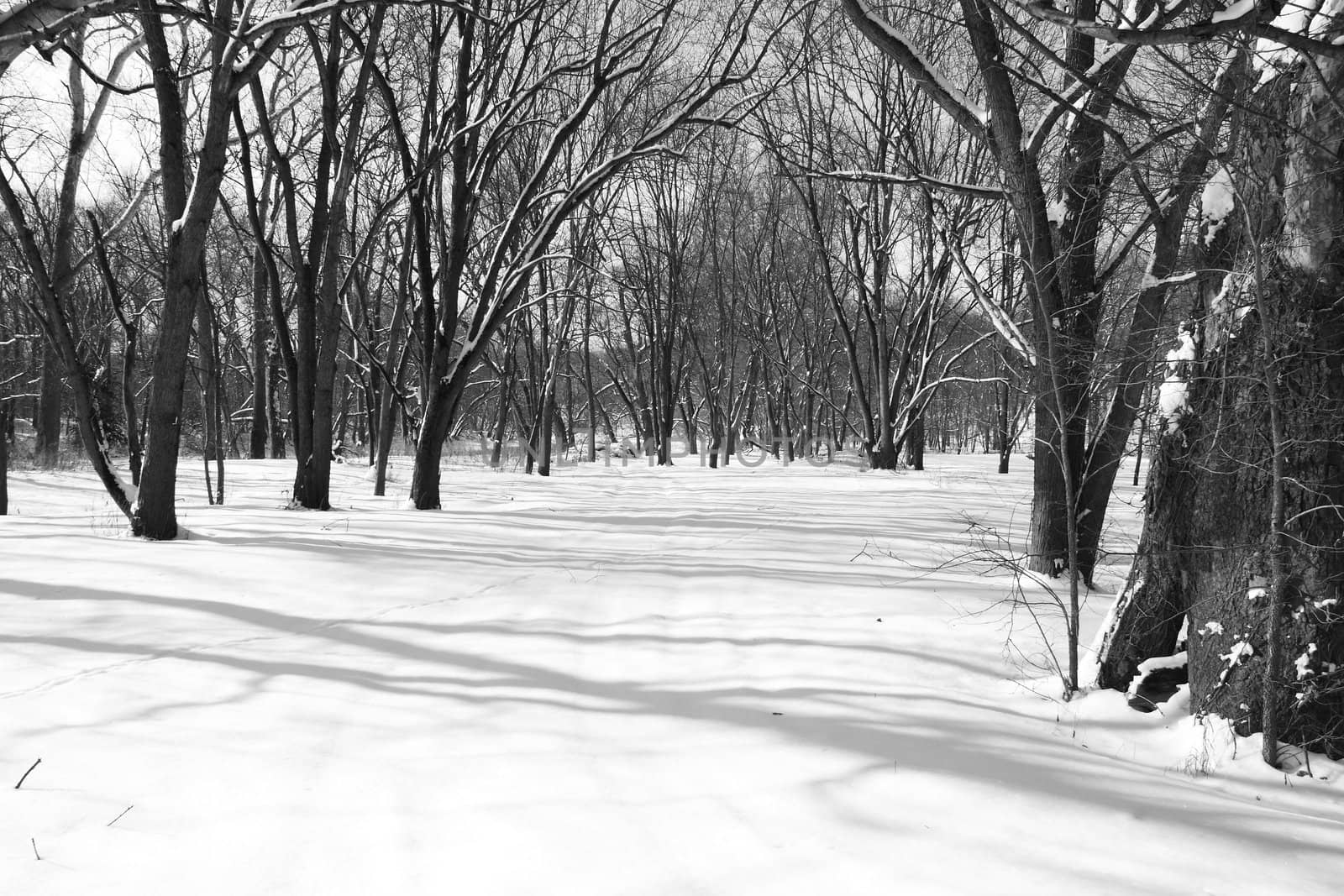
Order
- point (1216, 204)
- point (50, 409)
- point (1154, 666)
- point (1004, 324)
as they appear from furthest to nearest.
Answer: point (50, 409) → point (1004, 324) → point (1154, 666) → point (1216, 204)

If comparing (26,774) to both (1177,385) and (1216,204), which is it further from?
(1216,204)

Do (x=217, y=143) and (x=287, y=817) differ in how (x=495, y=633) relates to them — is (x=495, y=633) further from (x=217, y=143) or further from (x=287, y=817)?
(x=217, y=143)

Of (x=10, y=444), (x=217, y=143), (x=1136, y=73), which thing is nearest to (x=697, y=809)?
(x=1136, y=73)

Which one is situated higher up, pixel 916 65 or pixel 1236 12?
pixel 916 65

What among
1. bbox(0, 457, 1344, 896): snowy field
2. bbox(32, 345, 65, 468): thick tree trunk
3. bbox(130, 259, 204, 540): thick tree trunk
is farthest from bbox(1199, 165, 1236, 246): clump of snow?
bbox(32, 345, 65, 468): thick tree trunk

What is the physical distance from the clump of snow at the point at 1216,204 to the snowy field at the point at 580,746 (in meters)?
2.24

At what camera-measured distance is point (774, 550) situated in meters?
6.89

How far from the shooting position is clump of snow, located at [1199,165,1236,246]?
3.56m

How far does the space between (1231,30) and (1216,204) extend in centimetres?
96

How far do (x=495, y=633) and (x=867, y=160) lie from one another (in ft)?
55.6

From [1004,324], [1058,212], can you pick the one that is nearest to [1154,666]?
[1004,324]

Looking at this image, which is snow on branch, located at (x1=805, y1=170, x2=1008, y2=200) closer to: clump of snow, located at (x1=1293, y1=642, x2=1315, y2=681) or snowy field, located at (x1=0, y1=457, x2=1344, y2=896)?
snowy field, located at (x1=0, y1=457, x2=1344, y2=896)

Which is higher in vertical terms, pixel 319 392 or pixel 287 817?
pixel 319 392

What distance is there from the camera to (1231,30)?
2.93m
